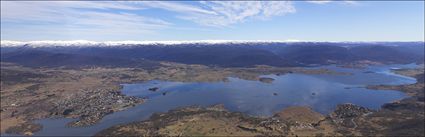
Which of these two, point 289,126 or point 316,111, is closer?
point 289,126

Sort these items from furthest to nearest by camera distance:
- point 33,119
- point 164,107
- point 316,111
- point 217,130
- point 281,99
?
point 281,99 → point 164,107 → point 316,111 → point 33,119 → point 217,130

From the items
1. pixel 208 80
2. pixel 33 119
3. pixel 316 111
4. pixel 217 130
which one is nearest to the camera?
pixel 217 130

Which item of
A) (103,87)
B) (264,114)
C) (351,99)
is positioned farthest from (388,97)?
(103,87)

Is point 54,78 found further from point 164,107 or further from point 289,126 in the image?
point 289,126

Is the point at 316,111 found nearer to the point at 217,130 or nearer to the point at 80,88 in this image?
the point at 217,130

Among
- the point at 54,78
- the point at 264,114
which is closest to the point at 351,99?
the point at 264,114

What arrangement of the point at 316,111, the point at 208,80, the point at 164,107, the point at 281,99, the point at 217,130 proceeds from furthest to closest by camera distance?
the point at 208,80 < the point at 281,99 < the point at 164,107 < the point at 316,111 < the point at 217,130
